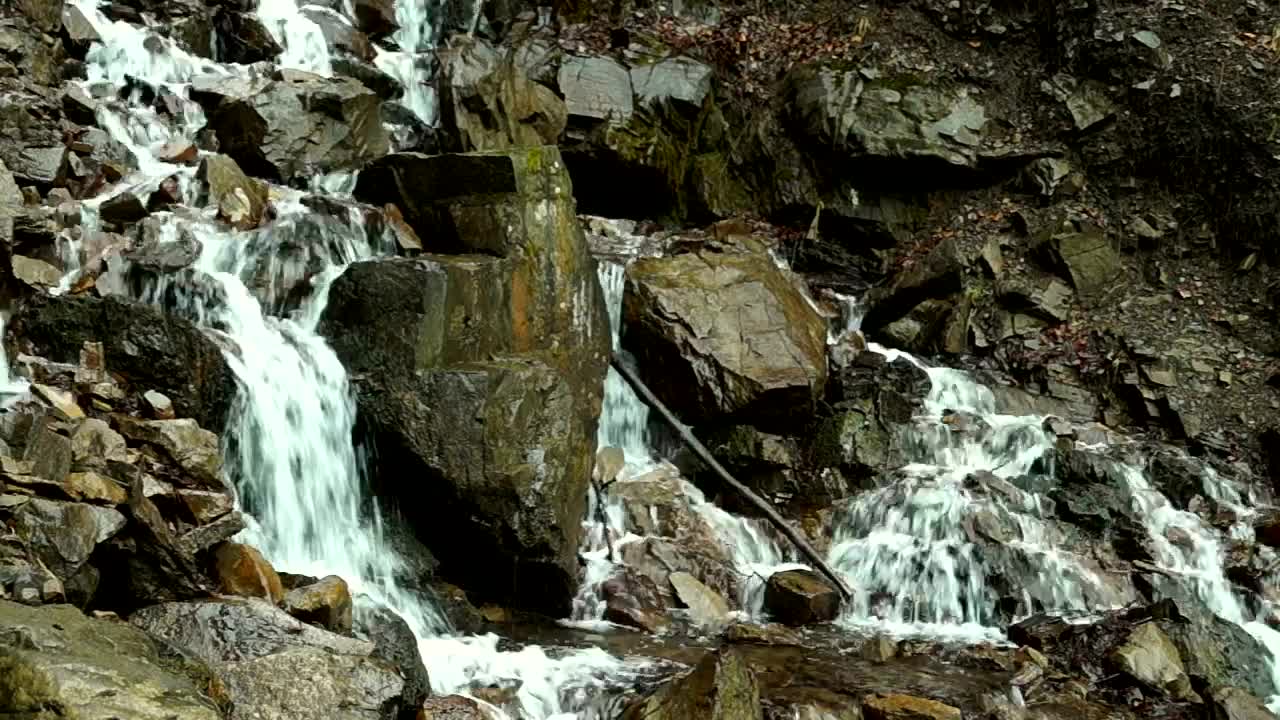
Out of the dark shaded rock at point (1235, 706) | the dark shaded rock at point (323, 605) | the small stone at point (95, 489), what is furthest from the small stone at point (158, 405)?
the dark shaded rock at point (1235, 706)

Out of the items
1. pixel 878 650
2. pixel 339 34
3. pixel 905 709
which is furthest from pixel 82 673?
pixel 339 34

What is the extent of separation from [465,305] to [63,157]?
3.74 m

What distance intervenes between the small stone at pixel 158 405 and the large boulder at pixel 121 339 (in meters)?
0.11

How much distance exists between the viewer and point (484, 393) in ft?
24.4

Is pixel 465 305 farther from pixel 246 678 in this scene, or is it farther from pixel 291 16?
pixel 291 16

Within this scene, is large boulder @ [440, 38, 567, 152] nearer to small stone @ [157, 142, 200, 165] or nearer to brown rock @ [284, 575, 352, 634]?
small stone @ [157, 142, 200, 165]

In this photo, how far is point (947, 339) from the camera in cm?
1213

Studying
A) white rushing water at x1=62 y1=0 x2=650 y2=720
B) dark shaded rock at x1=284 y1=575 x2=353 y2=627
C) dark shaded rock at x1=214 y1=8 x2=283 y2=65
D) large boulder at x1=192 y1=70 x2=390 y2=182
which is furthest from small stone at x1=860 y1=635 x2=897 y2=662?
dark shaded rock at x1=214 y1=8 x2=283 y2=65

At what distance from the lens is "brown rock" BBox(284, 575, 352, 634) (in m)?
5.53

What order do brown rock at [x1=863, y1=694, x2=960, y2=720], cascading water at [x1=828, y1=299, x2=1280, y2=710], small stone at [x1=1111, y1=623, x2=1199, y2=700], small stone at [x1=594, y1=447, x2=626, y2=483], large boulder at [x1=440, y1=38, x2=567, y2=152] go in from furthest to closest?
large boulder at [x1=440, y1=38, x2=567, y2=152], small stone at [x1=594, y1=447, x2=626, y2=483], cascading water at [x1=828, y1=299, x2=1280, y2=710], small stone at [x1=1111, y1=623, x2=1199, y2=700], brown rock at [x1=863, y1=694, x2=960, y2=720]

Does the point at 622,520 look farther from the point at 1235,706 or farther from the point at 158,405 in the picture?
the point at 1235,706

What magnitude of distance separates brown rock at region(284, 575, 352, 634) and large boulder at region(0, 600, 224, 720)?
149cm

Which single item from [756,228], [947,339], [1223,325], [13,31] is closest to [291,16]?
[13,31]

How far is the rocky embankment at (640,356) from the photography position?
223 inches
